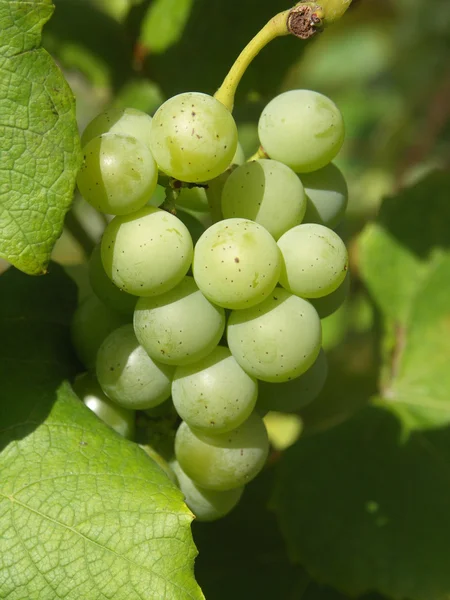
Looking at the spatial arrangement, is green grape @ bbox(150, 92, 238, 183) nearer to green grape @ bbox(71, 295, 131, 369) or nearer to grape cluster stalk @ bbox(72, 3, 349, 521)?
grape cluster stalk @ bbox(72, 3, 349, 521)

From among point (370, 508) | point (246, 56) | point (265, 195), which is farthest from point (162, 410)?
point (370, 508)

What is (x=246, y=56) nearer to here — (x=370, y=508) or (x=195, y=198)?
(x=195, y=198)

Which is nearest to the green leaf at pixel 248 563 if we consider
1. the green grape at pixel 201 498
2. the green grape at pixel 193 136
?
the green grape at pixel 201 498

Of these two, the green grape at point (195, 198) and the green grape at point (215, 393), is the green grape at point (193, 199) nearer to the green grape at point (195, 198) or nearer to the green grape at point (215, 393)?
the green grape at point (195, 198)

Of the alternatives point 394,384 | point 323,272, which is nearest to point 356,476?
point 394,384

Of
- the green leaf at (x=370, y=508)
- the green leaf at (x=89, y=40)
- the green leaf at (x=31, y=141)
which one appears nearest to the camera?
the green leaf at (x=31, y=141)
